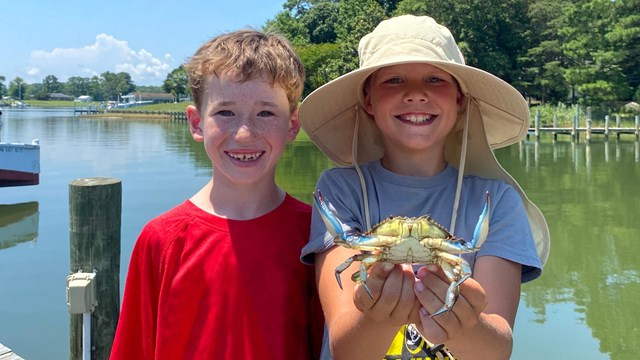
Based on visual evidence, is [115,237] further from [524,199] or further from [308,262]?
[524,199]

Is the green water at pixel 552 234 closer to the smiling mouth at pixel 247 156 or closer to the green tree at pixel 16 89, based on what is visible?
the smiling mouth at pixel 247 156

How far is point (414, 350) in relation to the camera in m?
2.14

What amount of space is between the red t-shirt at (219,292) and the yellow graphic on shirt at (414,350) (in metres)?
0.35

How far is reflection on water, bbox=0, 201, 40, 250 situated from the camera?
11188mm

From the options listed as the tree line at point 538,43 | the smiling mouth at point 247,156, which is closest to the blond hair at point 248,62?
the smiling mouth at point 247,156

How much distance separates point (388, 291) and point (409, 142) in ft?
2.56

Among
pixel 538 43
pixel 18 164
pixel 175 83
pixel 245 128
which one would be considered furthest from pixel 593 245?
pixel 175 83

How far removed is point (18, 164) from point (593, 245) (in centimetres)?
1464

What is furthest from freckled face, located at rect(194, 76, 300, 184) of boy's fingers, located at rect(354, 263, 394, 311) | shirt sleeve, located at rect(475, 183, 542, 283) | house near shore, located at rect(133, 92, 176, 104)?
house near shore, located at rect(133, 92, 176, 104)

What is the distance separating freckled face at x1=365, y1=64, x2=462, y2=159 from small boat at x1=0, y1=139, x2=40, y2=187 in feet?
51.9

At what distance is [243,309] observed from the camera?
225 centimetres

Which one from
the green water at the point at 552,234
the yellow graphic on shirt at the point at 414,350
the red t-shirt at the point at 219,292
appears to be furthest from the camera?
the green water at the point at 552,234

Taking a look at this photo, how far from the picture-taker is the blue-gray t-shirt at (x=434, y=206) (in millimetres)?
2172

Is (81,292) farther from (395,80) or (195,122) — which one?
(395,80)
